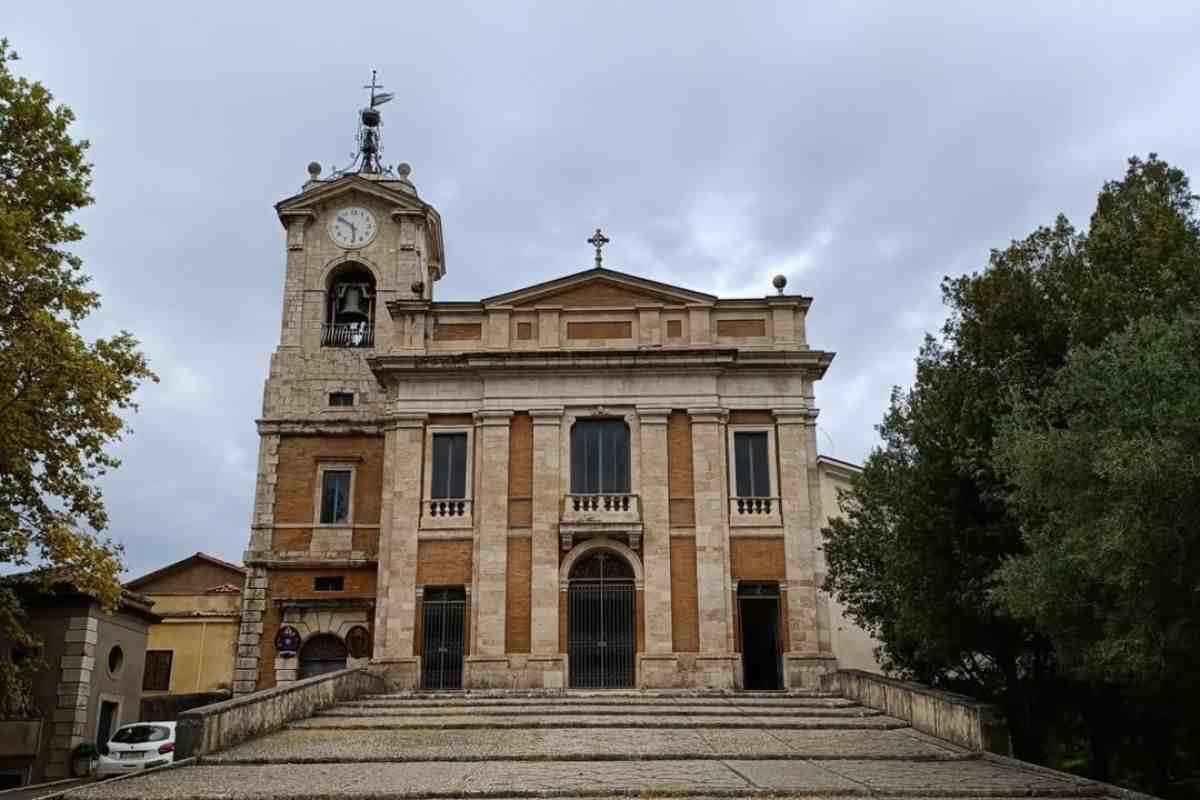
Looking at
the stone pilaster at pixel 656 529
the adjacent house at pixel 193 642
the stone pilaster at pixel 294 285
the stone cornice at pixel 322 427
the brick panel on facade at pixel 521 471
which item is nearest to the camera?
the stone pilaster at pixel 656 529

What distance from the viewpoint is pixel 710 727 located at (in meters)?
16.4

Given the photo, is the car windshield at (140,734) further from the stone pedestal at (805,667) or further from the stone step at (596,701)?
the stone pedestal at (805,667)

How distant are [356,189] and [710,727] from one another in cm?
1882

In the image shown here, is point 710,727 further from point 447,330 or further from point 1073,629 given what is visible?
point 447,330

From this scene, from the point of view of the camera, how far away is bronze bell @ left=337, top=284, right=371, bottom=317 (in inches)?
1132

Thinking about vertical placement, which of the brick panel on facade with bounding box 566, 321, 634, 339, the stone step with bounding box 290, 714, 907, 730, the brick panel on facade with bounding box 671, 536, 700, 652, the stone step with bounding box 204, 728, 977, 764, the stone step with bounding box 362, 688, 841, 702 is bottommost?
the stone step with bounding box 204, 728, 977, 764

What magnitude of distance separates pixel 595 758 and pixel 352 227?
65.2ft

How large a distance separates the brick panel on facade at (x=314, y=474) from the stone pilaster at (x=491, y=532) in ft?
11.2

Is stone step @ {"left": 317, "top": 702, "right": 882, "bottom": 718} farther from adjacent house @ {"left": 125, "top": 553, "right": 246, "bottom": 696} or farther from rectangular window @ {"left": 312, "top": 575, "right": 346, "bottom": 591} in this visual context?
adjacent house @ {"left": 125, "top": 553, "right": 246, "bottom": 696}

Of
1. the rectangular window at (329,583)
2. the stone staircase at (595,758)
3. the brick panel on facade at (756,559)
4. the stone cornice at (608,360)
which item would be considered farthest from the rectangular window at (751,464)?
the rectangular window at (329,583)

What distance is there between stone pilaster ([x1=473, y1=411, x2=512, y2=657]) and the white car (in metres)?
6.41

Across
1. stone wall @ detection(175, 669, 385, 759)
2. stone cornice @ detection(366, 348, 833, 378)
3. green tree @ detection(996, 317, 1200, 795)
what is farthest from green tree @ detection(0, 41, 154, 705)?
green tree @ detection(996, 317, 1200, 795)

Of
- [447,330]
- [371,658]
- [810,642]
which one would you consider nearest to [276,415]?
[447,330]

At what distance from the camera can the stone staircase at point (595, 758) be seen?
1044 centimetres
